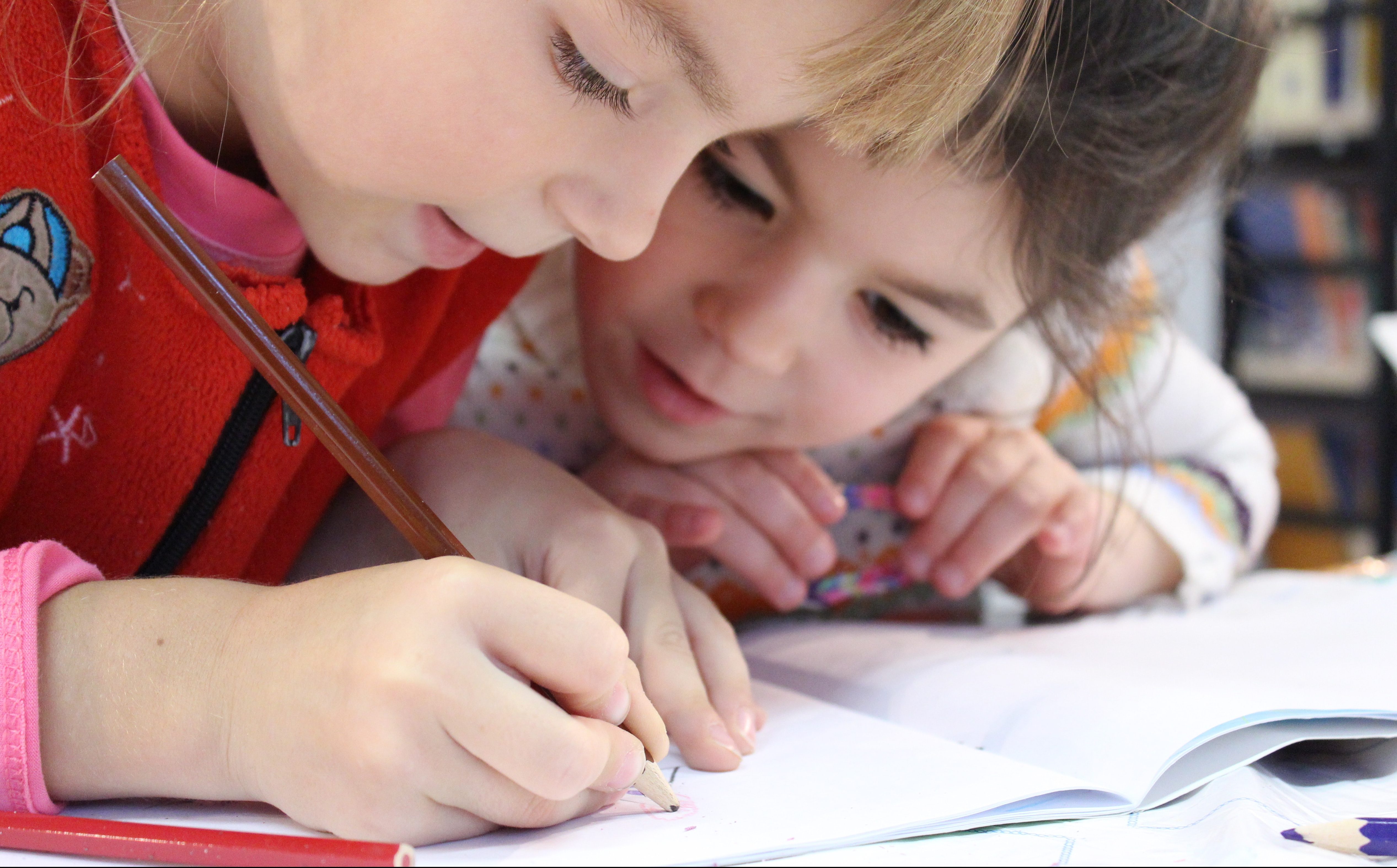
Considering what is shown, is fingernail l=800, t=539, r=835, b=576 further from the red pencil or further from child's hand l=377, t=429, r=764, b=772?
the red pencil

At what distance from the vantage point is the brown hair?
0.53 meters

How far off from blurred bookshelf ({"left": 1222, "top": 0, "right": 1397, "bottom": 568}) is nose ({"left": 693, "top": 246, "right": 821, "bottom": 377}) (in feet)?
4.35

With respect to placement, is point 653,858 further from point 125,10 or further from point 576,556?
point 125,10

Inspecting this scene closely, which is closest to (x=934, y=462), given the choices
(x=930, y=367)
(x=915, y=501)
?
(x=915, y=501)

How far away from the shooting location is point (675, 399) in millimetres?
650

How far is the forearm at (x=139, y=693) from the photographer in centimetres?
35

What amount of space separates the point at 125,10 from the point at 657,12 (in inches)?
9.2

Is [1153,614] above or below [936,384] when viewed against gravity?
below

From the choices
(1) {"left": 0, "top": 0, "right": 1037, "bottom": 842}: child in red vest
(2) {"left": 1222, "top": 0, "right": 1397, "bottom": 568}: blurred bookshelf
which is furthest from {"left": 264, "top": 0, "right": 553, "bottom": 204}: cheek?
(2) {"left": 1222, "top": 0, "right": 1397, "bottom": 568}: blurred bookshelf

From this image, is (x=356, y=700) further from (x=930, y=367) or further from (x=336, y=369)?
(x=930, y=367)

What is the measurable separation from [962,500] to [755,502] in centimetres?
15

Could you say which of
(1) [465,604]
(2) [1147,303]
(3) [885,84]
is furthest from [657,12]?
(2) [1147,303]

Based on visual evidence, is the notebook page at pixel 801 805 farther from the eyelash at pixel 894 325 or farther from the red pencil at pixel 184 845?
the eyelash at pixel 894 325

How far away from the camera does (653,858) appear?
0.31m
